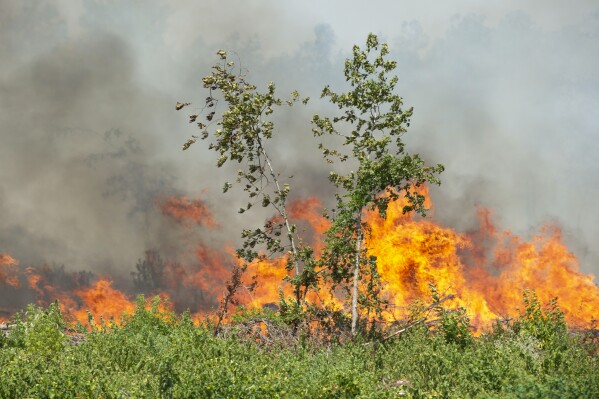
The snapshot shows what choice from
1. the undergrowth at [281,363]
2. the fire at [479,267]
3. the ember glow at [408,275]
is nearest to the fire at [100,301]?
the ember glow at [408,275]

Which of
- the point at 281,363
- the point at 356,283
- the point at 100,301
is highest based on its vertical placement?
the point at 100,301

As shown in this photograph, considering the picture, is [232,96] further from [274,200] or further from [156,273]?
[156,273]

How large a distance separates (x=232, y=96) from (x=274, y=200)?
3.44 meters

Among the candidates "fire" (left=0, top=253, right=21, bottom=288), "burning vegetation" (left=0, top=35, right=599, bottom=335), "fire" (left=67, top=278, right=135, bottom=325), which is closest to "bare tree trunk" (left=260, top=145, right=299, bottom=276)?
"burning vegetation" (left=0, top=35, right=599, bottom=335)

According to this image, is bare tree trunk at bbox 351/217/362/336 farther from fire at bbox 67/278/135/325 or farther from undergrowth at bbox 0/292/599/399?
fire at bbox 67/278/135/325

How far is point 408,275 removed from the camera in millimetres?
21109

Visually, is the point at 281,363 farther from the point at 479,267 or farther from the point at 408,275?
the point at 479,267

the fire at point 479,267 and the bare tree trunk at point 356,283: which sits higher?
the fire at point 479,267

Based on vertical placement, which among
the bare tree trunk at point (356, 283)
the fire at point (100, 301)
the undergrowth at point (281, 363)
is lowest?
the undergrowth at point (281, 363)

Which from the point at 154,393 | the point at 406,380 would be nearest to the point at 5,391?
the point at 154,393

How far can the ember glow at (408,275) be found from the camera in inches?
827

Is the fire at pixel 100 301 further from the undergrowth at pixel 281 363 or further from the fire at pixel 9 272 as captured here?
the undergrowth at pixel 281 363

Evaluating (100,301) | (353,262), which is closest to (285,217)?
(353,262)

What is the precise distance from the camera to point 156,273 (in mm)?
26625
